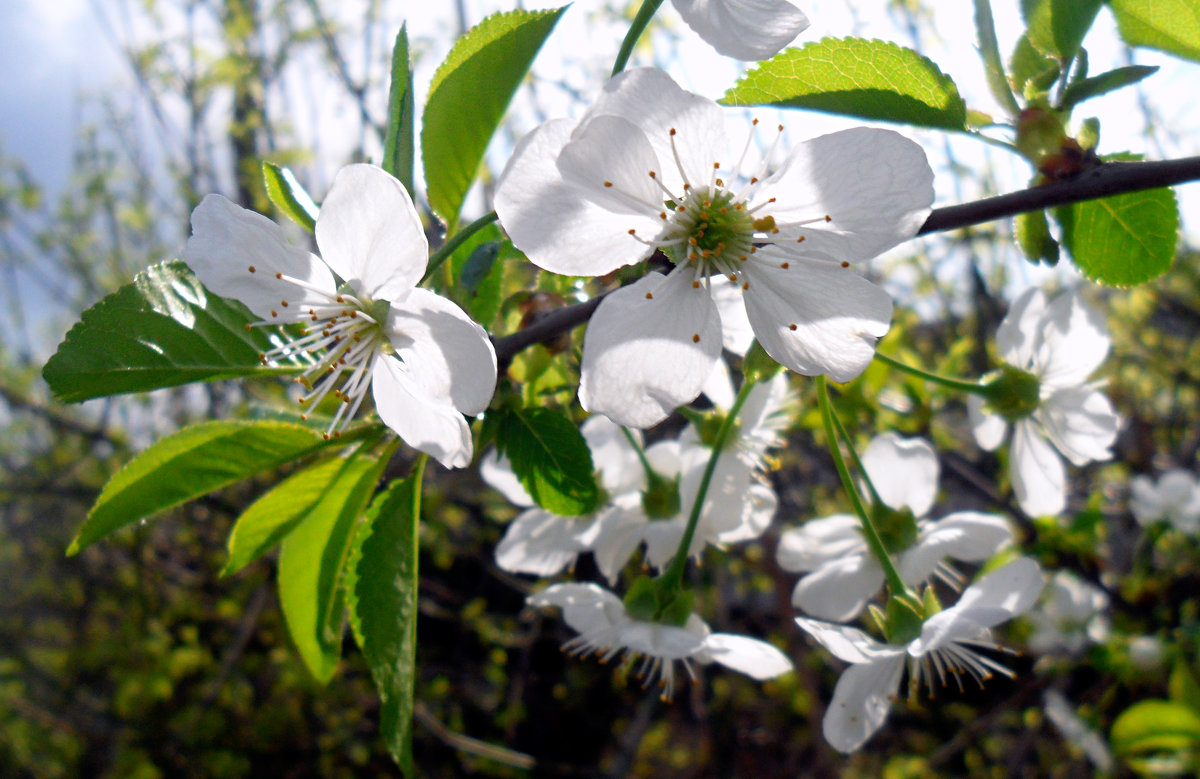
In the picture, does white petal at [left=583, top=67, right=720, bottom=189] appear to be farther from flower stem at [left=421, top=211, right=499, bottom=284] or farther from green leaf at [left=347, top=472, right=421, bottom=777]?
green leaf at [left=347, top=472, right=421, bottom=777]

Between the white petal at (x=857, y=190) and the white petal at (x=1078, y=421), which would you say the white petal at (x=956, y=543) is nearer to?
the white petal at (x=1078, y=421)

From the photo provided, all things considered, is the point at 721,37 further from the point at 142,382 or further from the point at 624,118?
the point at 142,382

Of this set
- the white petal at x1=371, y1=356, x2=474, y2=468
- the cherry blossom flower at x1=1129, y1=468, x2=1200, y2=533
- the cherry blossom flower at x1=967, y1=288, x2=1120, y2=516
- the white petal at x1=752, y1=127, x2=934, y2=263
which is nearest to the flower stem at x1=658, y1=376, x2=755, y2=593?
the white petal at x1=752, y1=127, x2=934, y2=263

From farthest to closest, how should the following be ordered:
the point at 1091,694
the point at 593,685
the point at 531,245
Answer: the point at 593,685 → the point at 1091,694 → the point at 531,245

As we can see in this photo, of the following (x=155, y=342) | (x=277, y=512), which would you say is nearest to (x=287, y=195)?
(x=155, y=342)

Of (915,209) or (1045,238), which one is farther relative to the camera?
(1045,238)

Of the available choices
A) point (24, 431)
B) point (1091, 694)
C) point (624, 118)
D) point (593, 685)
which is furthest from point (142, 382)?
point (24, 431)

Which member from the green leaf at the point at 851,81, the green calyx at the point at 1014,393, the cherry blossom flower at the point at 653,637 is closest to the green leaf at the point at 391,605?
the cherry blossom flower at the point at 653,637
